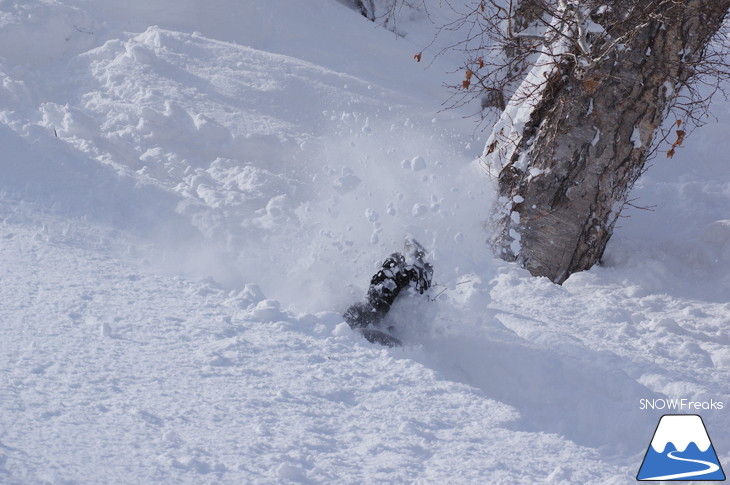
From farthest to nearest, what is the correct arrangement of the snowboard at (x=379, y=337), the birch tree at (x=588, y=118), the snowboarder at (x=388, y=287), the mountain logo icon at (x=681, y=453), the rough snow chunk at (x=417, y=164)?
the rough snow chunk at (x=417, y=164) < the birch tree at (x=588, y=118) < the snowboarder at (x=388, y=287) < the snowboard at (x=379, y=337) < the mountain logo icon at (x=681, y=453)

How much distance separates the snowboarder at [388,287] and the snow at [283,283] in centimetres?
7

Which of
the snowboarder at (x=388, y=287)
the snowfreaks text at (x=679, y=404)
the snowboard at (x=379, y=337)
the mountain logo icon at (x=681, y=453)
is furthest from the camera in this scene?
the snowboarder at (x=388, y=287)

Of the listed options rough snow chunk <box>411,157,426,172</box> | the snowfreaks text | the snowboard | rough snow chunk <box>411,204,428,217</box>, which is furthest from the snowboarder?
the snowfreaks text

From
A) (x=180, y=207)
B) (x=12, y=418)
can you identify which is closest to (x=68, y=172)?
(x=180, y=207)

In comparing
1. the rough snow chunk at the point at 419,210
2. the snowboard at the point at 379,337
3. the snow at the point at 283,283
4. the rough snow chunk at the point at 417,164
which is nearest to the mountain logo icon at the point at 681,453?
the snow at the point at 283,283

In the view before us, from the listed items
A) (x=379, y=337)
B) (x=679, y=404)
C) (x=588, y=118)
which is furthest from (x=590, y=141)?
(x=379, y=337)

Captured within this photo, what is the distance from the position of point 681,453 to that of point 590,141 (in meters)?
1.89

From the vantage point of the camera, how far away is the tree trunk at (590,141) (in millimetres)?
3674

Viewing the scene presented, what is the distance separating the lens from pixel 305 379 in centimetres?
253

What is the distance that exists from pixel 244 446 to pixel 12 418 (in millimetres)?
685

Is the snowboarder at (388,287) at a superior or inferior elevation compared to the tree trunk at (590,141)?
inferior

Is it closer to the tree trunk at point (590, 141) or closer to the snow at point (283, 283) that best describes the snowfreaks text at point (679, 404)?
the snow at point (283, 283)

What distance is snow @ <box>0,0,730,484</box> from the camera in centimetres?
221

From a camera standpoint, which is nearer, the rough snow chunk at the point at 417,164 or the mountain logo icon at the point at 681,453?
the mountain logo icon at the point at 681,453
